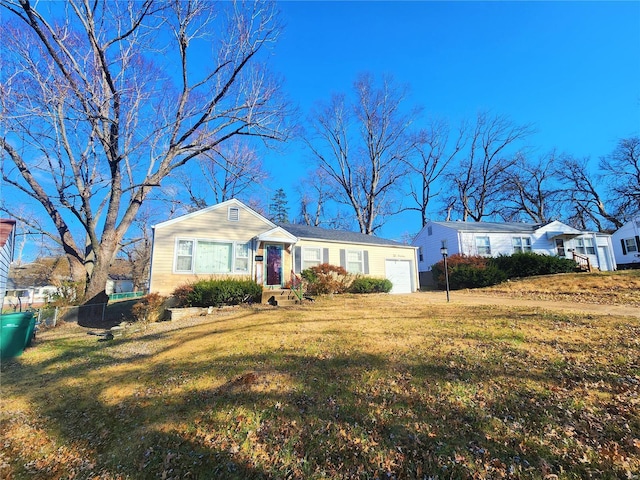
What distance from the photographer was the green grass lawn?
116 inches

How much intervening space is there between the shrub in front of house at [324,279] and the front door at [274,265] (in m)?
1.25

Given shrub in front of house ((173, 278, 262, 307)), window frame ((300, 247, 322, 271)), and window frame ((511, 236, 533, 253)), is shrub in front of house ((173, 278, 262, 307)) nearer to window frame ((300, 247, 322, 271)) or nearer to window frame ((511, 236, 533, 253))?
window frame ((300, 247, 322, 271))

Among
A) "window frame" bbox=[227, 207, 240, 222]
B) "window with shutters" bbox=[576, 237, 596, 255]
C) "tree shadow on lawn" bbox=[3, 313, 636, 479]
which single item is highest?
"window frame" bbox=[227, 207, 240, 222]

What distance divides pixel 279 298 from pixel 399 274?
9110 mm

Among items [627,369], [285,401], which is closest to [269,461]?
[285,401]

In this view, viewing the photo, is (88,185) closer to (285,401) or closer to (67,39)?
(67,39)

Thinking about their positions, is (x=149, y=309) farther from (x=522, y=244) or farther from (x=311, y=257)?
(x=522, y=244)

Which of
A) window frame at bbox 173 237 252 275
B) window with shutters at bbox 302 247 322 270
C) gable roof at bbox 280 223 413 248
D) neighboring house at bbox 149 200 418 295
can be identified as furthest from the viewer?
gable roof at bbox 280 223 413 248

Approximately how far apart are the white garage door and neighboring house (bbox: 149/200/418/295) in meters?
0.23

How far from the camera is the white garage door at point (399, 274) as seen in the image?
18.6 meters

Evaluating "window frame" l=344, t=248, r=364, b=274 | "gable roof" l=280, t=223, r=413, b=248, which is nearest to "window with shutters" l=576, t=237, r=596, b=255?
"gable roof" l=280, t=223, r=413, b=248

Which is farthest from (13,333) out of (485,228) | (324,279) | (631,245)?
(631,245)

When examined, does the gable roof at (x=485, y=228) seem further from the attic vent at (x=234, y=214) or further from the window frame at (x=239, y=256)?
the attic vent at (x=234, y=214)

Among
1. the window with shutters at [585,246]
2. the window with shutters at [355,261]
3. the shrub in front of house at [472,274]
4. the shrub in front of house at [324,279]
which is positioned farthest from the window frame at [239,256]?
the window with shutters at [585,246]
